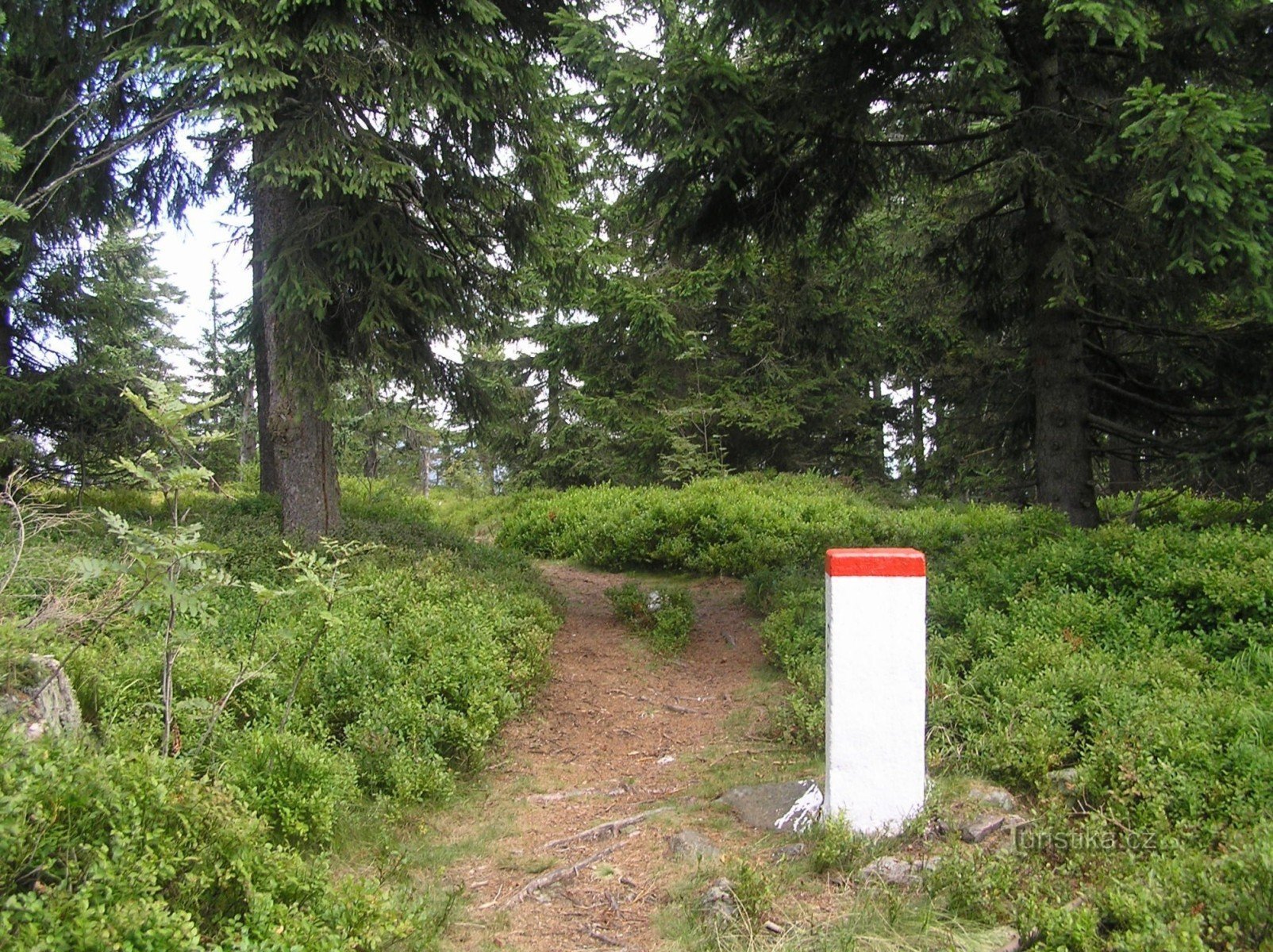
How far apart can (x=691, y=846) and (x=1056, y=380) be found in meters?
6.09

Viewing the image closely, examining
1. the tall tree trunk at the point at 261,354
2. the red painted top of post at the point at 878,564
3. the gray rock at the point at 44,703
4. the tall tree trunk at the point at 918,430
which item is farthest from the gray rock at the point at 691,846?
the tall tree trunk at the point at 918,430

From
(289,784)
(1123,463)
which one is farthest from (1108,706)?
(1123,463)

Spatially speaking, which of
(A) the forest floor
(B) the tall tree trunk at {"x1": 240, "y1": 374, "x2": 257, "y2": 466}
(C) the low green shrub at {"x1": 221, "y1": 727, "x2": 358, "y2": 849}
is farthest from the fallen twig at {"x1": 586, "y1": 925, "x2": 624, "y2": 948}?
(B) the tall tree trunk at {"x1": 240, "y1": 374, "x2": 257, "y2": 466}

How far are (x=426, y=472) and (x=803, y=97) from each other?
2877 cm

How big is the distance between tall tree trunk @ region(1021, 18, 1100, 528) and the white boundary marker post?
4780mm

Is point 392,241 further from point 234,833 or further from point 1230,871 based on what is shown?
point 1230,871

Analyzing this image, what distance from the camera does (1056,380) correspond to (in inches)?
319

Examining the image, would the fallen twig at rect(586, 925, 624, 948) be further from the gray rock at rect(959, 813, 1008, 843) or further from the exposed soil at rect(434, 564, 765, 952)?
the gray rock at rect(959, 813, 1008, 843)

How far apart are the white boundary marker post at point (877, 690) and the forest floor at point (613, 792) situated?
0.53 m

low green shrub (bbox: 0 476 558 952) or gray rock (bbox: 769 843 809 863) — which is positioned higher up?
low green shrub (bbox: 0 476 558 952)

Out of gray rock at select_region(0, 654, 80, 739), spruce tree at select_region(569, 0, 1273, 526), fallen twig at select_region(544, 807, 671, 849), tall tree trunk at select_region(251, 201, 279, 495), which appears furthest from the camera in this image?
tall tree trunk at select_region(251, 201, 279, 495)

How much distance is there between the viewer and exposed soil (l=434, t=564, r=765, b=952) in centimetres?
375

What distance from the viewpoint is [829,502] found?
41.8ft

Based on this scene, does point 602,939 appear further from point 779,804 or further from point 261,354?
point 261,354
